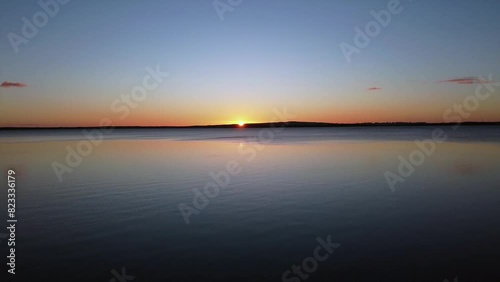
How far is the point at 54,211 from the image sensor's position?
17.1 metres

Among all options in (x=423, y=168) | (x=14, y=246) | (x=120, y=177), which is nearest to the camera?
(x=14, y=246)

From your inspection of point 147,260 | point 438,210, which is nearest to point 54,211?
point 147,260

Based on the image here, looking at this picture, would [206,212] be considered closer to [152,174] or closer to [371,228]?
[371,228]

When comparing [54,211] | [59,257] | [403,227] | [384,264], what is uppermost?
[54,211]

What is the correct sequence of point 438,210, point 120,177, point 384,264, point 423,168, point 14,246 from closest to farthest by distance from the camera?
point 384,264 < point 14,246 < point 438,210 < point 120,177 < point 423,168

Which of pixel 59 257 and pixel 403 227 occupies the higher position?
pixel 59 257

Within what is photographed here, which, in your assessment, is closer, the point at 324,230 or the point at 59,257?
the point at 59,257

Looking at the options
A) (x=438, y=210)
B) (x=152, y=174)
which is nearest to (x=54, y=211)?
(x=152, y=174)

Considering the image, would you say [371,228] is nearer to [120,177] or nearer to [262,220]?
[262,220]

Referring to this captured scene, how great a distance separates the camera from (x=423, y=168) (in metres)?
32.1

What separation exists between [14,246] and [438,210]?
18655 millimetres

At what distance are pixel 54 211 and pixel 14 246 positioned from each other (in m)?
5.06

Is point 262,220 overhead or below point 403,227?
overhead

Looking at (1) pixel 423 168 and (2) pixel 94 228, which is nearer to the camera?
(2) pixel 94 228
